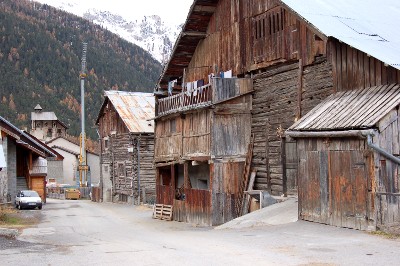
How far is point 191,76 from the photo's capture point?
34.5 meters

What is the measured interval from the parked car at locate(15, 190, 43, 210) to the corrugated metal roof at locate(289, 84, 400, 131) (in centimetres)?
2597

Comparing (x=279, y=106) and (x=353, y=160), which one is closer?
(x=353, y=160)

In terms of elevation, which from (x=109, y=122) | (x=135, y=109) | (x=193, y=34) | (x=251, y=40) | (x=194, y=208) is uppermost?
(x=193, y=34)

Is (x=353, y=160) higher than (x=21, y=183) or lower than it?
higher

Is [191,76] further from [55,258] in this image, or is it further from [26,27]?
[26,27]

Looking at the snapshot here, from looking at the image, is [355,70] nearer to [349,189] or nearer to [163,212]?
[349,189]

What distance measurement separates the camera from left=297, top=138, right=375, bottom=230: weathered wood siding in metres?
17.8

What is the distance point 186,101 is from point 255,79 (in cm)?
440

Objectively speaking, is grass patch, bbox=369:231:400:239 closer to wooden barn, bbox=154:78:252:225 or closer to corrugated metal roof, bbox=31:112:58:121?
wooden barn, bbox=154:78:252:225

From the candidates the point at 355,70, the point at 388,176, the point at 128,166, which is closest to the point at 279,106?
the point at 355,70

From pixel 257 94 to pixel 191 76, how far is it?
6957 millimetres

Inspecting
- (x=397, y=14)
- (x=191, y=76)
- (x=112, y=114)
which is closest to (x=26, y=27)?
(x=112, y=114)

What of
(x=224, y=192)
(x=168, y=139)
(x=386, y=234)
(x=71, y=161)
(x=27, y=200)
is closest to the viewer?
(x=386, y=234)

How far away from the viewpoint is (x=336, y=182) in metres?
19.0
